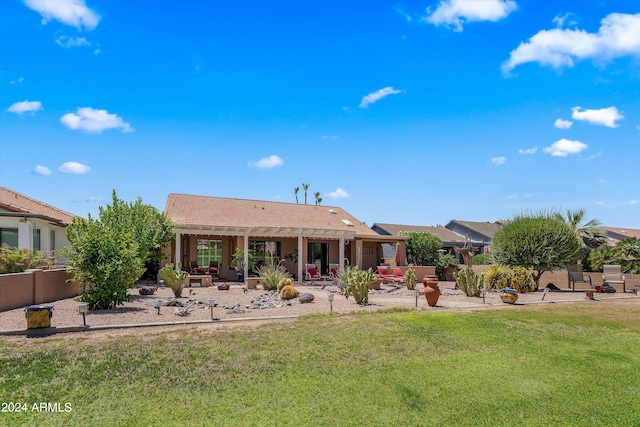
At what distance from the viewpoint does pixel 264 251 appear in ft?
88.6

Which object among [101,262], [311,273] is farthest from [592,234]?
[101,262]

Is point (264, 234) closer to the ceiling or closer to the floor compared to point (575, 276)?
closer to the ceiling

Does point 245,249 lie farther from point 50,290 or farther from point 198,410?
point 198,410

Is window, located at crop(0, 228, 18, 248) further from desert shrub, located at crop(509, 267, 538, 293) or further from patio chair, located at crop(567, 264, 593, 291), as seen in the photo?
patio chair, located at crop(567, 264, 593, 291)

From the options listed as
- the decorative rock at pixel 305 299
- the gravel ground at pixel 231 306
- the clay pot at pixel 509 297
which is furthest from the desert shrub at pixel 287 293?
the clay pot at pixel 509 297

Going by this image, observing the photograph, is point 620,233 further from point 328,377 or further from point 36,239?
point 36,239

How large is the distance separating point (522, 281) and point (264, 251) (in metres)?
14.7

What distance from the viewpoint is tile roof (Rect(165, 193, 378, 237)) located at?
81.5ft

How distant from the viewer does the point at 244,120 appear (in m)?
21.7

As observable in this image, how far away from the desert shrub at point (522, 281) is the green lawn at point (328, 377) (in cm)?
957

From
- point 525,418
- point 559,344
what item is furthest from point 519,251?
point 525,418

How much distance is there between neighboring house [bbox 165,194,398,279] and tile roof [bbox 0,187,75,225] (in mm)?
6237

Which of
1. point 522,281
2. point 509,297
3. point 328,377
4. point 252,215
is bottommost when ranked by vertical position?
point 328,377

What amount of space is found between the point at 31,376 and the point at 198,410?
10.1 feet
